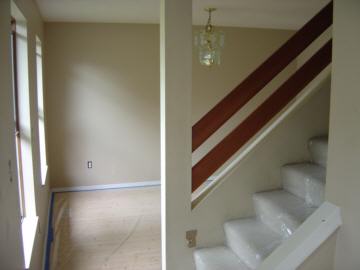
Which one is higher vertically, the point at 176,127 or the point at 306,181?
the point at 176,127

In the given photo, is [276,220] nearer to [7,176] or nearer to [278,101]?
[278,101]

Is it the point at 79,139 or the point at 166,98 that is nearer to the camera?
the point at 166,98

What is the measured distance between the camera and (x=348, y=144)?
1.29 metres

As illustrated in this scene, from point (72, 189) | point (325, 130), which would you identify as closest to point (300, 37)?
point (325, 130)

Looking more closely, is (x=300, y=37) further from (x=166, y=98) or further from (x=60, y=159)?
(x=60, y=159)

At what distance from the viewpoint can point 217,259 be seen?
222cm

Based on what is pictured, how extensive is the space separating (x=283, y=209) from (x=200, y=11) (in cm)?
286

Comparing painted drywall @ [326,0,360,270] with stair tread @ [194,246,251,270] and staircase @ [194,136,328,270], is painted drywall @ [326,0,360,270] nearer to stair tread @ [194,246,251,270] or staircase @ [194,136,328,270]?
staircase @ [194,136,328,270]

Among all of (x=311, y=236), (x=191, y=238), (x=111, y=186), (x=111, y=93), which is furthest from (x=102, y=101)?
(x=311, y=236)

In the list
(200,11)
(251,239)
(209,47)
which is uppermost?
(200,11)

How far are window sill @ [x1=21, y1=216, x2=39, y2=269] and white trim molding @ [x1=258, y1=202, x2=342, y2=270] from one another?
151 cm

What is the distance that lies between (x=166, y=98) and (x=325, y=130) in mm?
1274

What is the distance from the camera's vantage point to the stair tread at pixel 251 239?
2.00 metres

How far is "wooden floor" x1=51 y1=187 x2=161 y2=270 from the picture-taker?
3111 millimetres
